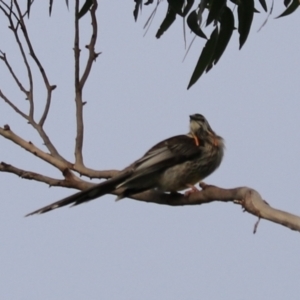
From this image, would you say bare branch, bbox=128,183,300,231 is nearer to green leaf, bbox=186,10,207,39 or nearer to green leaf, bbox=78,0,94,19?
green leaf, bbox=186,10,207,39

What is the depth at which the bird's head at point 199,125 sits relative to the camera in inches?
168

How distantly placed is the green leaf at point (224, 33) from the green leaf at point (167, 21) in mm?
213

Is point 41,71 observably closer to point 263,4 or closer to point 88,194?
point 88,194

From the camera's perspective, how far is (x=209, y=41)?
11.4 ft

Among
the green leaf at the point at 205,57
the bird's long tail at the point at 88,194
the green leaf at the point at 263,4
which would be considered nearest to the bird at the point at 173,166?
the bird's long tail at the point at 88,194

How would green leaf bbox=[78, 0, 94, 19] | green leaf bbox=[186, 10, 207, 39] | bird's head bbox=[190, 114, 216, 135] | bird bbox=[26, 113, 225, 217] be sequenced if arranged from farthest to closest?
bird's head bbox=[190, 114, 216, 135], green leaf bbox=[78, 0, 94, 19], bird bbox=[26, 113, 225, 217], green leaf bbox=[186, 10, 207, 39]

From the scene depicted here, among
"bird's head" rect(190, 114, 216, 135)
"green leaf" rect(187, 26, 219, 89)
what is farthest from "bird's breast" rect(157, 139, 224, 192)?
"green leaf" rect(187, 26, 219, 89)

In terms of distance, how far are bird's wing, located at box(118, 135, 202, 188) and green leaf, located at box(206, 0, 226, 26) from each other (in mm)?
683

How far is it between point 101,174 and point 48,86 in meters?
0.40

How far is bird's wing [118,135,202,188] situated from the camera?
3787 mm

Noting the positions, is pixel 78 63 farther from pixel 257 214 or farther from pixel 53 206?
pixel 257 214

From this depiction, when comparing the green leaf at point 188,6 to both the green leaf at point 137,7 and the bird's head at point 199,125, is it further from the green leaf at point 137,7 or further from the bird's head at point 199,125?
the bird's head at point 199,125

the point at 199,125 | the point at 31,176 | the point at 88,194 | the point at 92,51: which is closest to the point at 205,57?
the point at 92,51

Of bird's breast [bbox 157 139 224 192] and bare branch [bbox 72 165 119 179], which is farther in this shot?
bird's breast [bbox 157 139 224 192]
